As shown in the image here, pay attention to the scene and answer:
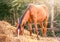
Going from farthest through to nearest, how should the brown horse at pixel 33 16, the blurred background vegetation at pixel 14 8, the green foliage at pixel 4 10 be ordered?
1. the green foliage at pixel 4 10
2. the blurred background vegetation at pixel 14 8
3. the brown horse at pixel 33 16

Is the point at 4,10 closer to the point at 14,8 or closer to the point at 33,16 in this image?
the point at 14,8

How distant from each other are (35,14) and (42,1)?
4.12 m

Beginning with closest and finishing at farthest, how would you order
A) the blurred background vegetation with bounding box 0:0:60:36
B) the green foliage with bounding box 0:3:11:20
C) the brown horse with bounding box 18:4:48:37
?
the brown horse with bounding box 18:4:48:37
the blurred background vegetation with bounding box 0:0:60:36
the green foliage with bounding box 0:3:11:20

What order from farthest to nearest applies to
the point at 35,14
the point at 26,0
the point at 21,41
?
the point at 26,0 < the point at 35,14 < the point at 21,41

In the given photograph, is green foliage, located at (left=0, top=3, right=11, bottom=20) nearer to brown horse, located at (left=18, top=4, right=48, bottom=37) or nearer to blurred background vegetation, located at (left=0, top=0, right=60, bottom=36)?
blurred background vegetation, located at (left=0, top=0, right=60, bottom=36)

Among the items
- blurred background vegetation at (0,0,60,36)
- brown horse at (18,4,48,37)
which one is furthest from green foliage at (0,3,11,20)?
brown horse at (18,4,48,37)

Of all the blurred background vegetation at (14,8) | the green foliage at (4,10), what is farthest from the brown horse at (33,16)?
the green foliage at (4,10)

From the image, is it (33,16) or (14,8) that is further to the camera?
(14,8)

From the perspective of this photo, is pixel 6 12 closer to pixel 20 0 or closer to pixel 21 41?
pixel 20 0


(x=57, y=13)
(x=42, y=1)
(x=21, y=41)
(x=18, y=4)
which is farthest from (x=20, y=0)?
(x=21, y=41)

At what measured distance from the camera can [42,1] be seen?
1346 centimetres

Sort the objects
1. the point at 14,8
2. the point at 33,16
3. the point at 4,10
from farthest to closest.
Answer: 1. the point at 14,8
2. the point at 4,10
3. the point at 33,16

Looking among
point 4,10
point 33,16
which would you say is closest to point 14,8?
point 4,10

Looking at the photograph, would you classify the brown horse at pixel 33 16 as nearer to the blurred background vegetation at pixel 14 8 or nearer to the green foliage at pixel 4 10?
the blurred background vegetation at pixel 14 8
